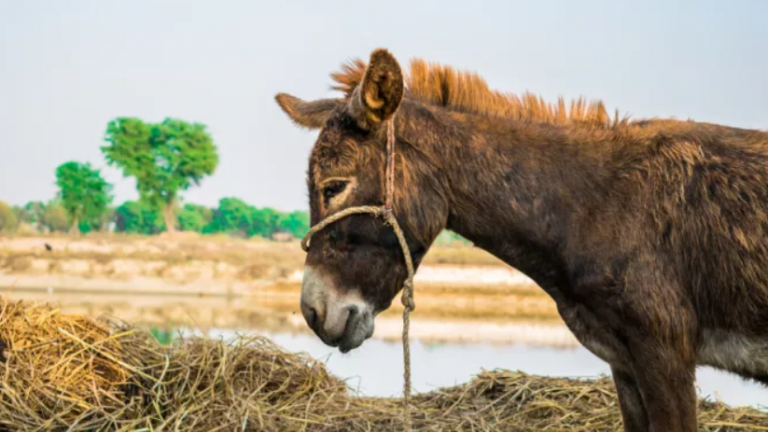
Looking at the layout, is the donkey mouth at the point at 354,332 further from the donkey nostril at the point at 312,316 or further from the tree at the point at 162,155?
the tree at the point at 162,155

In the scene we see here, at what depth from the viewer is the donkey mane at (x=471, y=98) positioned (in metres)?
3.71

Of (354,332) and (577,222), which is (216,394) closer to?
(354,332)

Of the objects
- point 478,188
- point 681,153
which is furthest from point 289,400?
point 681,153

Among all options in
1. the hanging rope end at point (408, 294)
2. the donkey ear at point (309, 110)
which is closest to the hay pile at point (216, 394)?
the hanging rope end at point (408, 294)

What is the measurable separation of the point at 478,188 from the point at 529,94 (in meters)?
0.70

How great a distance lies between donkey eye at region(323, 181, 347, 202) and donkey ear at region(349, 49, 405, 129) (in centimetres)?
28

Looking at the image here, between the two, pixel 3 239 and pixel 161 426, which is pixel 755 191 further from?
pixel 3 239

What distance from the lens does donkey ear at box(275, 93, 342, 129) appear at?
374 cm

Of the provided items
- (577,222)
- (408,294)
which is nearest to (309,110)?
(408,294)

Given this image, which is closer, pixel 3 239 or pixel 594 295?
pixel 594 295

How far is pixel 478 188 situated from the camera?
3.50 meters

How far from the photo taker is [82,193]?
45781 mm

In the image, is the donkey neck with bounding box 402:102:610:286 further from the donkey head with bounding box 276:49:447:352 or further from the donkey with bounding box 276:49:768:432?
the donkey head with bounding box 276:49:447:352

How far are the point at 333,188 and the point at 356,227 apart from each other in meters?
0.21
